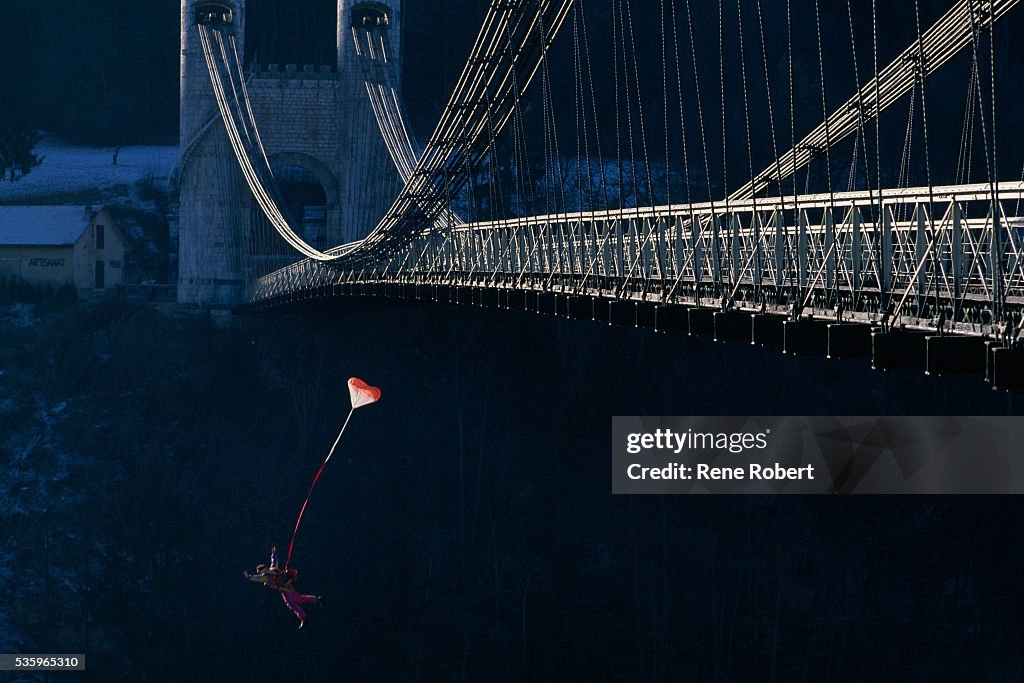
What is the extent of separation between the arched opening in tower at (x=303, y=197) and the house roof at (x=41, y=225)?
9.27m

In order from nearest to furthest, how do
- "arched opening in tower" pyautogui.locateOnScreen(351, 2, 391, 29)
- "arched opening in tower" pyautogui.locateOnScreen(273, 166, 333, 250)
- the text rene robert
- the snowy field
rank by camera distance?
the text rene robert → "arched opening in tower" pyautogui.locateOnScreen(351, 2, 391, 29) → "arched opening in tower" pyautogui.locateOnScreen(273, 166, 333, 250) → the snowy field

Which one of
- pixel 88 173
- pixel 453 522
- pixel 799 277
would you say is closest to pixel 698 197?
pixel 453 522

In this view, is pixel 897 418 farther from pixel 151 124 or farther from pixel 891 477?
pixel 151 124

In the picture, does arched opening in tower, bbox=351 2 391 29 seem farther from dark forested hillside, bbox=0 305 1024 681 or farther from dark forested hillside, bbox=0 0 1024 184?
dark forested hillside, bbox=0 305 1024 681

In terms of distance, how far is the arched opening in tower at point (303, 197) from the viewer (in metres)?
75.0

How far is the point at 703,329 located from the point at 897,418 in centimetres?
3547

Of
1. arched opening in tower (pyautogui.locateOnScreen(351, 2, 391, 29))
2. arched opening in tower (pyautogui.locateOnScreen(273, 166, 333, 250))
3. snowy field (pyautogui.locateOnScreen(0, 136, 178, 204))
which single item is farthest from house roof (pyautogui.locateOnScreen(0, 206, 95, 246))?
arched opening in tower (pyautogui.locateOnScreen(351, 2, 391, 29))

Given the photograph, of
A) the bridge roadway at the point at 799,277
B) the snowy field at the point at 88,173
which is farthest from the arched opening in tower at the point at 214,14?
the bridge roadway at the point at 799,277

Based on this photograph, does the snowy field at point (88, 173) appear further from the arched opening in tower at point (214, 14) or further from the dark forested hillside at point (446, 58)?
the arched opening in tower at point (214, 14)

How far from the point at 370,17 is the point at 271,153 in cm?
681

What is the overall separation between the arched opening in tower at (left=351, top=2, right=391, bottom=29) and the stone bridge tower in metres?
0.07

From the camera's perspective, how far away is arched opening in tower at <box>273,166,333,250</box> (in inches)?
2953

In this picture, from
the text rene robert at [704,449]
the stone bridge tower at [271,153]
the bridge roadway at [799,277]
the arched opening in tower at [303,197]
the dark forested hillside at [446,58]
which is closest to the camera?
the bridge roadway at [799,277]

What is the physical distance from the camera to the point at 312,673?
5503 cm
